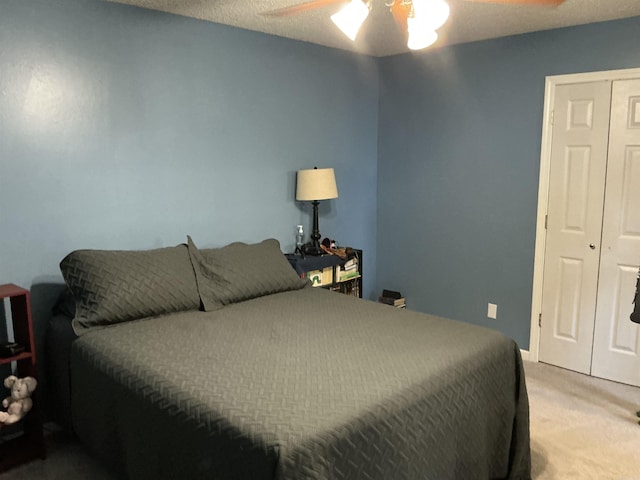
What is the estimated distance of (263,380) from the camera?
1896 millimetres

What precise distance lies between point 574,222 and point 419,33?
2.11 meters

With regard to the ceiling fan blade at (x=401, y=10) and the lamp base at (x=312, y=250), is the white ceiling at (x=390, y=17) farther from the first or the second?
the lamp base at (x=312, y=250)

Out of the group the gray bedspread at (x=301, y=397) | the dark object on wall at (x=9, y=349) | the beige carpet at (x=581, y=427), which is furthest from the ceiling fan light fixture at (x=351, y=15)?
the beige carpet at (x=581, y=427)

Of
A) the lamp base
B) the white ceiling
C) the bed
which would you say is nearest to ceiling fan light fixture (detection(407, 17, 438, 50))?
the white ceiling

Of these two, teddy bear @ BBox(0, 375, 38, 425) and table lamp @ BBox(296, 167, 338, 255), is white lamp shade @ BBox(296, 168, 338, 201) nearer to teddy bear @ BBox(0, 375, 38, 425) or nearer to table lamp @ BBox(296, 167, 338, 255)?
table lamp @ BBox(296, 167, 338, 255)

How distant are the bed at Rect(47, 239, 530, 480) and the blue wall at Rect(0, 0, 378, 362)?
1.00 feet

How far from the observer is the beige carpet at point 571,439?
242cm

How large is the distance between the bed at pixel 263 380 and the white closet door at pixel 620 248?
1.46m

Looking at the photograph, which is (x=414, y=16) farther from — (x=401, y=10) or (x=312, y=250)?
(x=312, y=250)

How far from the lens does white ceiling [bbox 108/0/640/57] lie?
2859 mm

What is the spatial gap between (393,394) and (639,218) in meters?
2.37

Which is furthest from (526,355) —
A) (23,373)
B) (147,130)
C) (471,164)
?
(23,373)

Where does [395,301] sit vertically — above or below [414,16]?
below

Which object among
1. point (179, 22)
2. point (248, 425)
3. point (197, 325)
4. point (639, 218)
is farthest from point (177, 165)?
point (639, 218)
